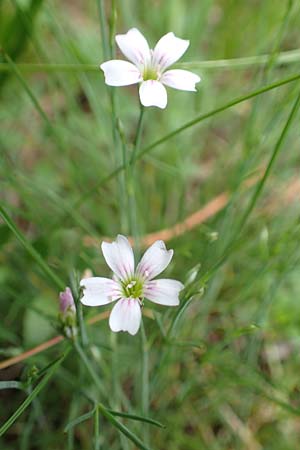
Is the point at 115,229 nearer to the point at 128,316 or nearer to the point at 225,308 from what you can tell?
the point at 225,308

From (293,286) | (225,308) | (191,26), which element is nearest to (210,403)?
(225,308)

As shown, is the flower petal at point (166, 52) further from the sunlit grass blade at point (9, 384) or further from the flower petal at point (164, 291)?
the sunlit grass blade at point (9, 384)

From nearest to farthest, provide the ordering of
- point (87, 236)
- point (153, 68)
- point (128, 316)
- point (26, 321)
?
point (128, 316)
point (153, 68)
point (26, 321)
point (87, 236)

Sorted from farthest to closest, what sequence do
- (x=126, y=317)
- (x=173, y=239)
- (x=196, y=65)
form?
1. (x=173, y=239)
2. (x=196, y=65)
3. (x=126, y=317)

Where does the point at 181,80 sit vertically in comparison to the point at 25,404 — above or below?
above

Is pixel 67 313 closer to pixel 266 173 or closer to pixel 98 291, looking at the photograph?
pixel 98 291

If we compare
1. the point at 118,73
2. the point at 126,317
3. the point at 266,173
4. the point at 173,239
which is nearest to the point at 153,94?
the point at 118,73
